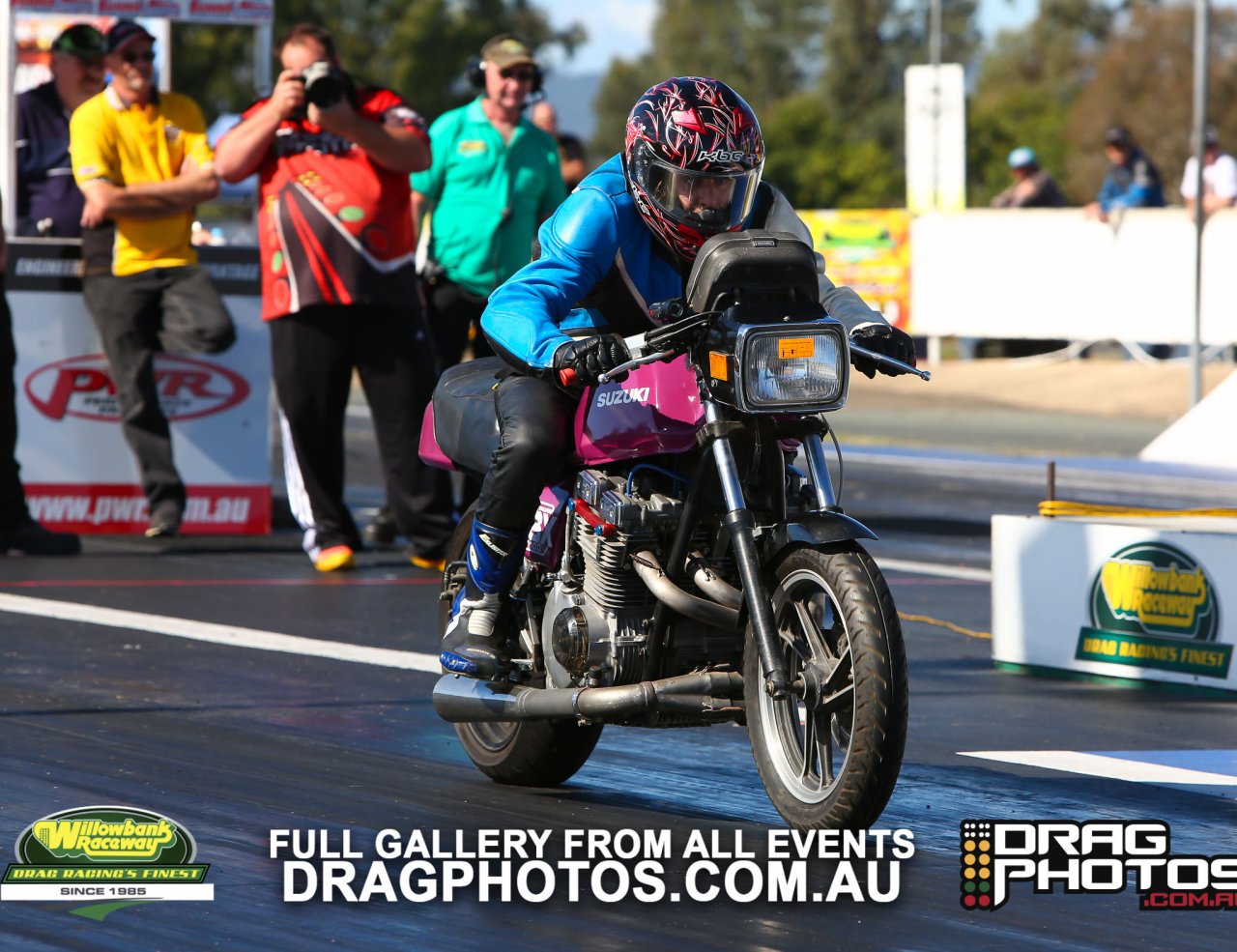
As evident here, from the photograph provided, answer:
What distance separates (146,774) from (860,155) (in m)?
60.4

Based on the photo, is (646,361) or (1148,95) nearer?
(646,361)

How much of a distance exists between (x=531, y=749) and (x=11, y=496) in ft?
19.9

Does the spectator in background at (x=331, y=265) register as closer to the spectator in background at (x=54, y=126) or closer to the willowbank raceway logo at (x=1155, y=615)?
the spectator in background at (x=54, y=126)

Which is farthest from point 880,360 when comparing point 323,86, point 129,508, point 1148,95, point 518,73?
point 1148,95

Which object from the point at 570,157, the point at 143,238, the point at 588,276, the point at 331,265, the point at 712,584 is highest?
the point at 570,157

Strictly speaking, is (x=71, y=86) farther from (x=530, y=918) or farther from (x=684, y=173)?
(x=530, y=918)

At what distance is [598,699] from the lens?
5.76 meters

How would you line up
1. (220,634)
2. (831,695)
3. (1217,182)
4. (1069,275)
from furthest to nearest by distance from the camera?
(1069,275)
(1217,182)
(220,634)
(831,695)

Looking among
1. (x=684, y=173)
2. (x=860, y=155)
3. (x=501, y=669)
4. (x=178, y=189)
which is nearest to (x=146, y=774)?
(x=501, y=669)

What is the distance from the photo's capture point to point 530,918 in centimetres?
496

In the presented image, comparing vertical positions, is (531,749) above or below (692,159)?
below

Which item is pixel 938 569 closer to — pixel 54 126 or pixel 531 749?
pixel 54 126

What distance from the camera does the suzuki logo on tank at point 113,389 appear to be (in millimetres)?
→ 12180

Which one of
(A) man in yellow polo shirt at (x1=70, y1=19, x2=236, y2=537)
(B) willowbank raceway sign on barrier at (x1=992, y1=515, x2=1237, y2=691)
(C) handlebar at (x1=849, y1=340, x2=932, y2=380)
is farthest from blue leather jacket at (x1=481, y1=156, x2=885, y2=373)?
(A) man in yellow polo shirt at (x1=70, y1=19, x2=236, y2=537)
